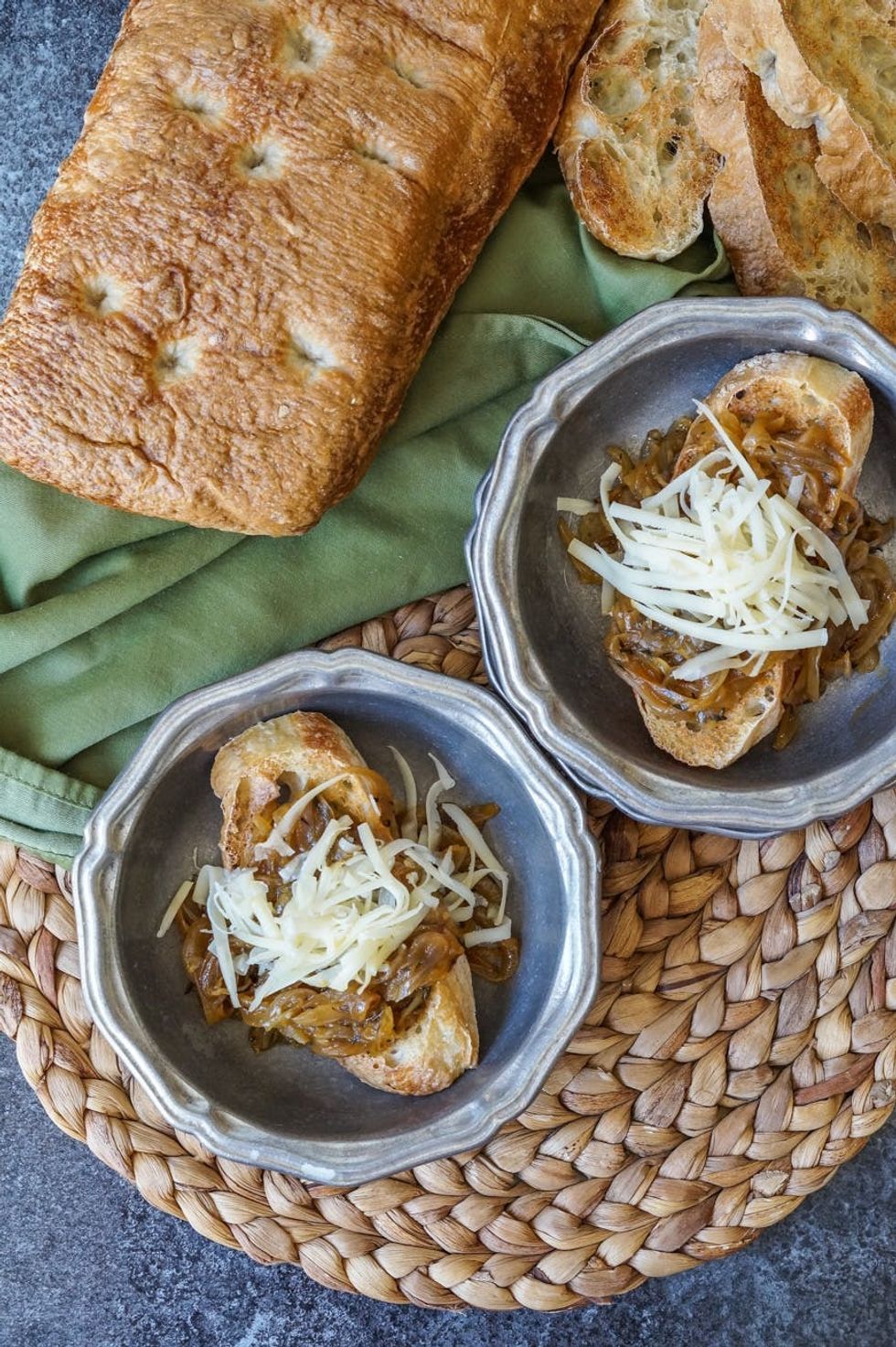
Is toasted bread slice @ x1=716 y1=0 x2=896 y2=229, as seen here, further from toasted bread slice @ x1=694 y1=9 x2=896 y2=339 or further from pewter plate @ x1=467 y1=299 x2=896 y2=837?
pewter plate @ x1=467 y1=299 x2=896 y2=837

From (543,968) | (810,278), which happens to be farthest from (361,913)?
(810,278)

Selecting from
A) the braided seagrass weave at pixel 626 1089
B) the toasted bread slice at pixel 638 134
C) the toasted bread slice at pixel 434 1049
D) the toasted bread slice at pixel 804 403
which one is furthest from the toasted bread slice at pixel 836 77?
the toasted bread slice at pixel 434 1049

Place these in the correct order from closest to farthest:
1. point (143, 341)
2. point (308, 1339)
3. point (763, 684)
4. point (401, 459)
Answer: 1. point (143, 341)
2. point (763, 684)
3. point (401, 459)
4. point (308, 1339)

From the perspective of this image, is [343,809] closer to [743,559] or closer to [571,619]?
[571,619]

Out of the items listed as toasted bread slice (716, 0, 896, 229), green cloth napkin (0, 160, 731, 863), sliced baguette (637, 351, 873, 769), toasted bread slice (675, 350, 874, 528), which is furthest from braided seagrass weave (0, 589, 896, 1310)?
toasted bread slice (716, 0, 896, 229)

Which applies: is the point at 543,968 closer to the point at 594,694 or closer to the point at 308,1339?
the point at 594,694

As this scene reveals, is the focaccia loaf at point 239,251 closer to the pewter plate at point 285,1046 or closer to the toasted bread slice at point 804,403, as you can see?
the pewter plate at point 285,1046
